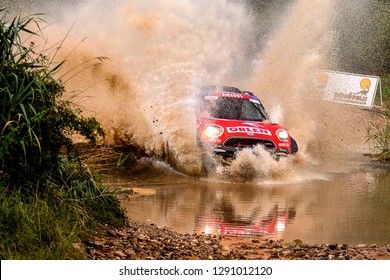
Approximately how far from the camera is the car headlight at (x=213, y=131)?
1392 centimetres

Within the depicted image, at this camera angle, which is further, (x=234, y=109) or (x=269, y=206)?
(x=234, y=109)

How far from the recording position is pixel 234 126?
1415cm

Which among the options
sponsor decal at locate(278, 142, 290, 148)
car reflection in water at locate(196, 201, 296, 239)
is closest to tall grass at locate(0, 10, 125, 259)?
car reflection in water at locate(196, 201, 296, 239)

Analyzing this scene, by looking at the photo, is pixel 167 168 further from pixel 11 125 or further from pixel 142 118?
pixel 11 125

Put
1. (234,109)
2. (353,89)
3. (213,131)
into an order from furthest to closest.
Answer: (353,89) < (234,109) < (213,131)

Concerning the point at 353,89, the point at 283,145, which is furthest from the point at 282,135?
the point at 353,89

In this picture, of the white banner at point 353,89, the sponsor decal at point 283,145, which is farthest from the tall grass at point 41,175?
the white banner at point 353,89

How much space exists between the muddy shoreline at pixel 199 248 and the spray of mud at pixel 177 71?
560 centimetres

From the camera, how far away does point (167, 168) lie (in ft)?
47.6

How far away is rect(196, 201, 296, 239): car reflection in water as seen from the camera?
9383 millimetres

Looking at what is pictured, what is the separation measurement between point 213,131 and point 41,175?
6516mm

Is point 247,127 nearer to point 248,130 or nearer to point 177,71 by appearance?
point 248,130

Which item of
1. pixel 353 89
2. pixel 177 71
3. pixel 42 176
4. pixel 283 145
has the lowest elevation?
pixel 42 176

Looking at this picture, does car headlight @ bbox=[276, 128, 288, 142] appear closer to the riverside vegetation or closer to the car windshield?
the car windshield
